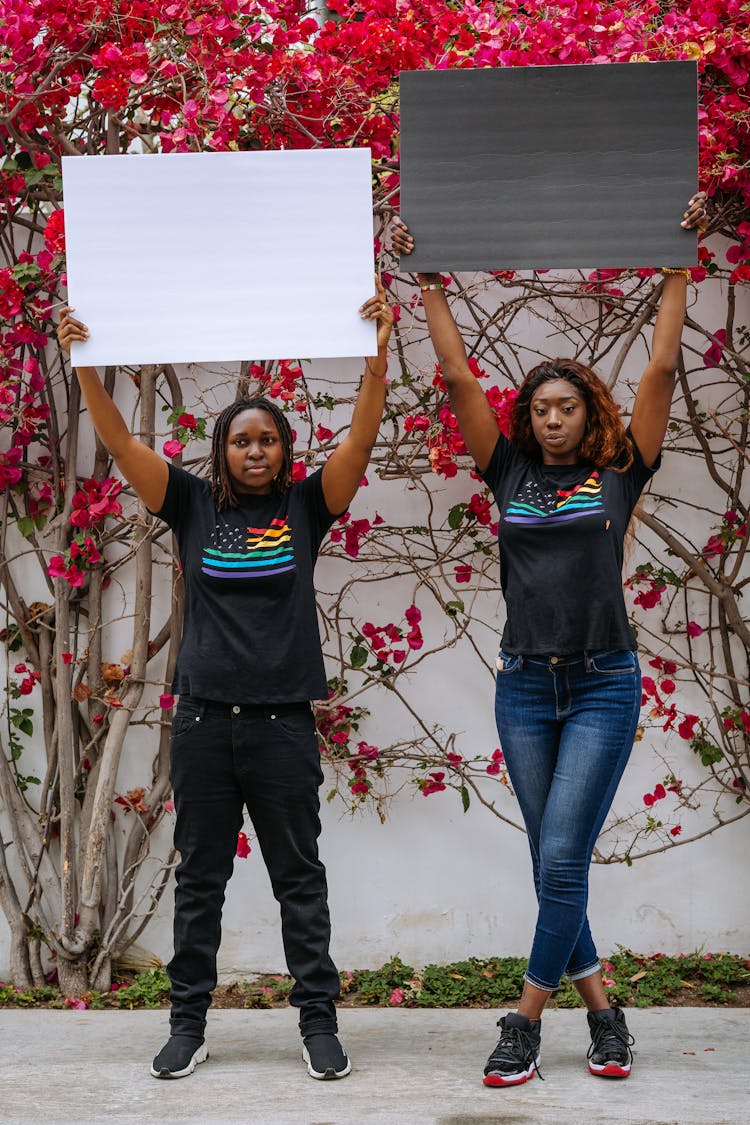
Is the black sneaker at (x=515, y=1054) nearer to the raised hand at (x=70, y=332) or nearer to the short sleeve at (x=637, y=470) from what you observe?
the short sleeve at (x=637, y=470)

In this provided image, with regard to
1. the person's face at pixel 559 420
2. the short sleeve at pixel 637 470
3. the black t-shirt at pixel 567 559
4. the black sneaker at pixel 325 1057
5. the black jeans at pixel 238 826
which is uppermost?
the person's face at pixel 559 420

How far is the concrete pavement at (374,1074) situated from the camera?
258 centimetres

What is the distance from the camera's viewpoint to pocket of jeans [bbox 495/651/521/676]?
278 cm

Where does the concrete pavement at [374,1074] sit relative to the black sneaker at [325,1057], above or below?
below

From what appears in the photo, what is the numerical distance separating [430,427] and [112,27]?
4.98 feet

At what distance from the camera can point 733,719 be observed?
383 cm

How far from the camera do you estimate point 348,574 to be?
12.7 ft

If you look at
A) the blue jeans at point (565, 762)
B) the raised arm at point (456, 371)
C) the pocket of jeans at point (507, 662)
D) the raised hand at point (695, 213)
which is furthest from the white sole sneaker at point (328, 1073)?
the raised hand at point (695, 213)

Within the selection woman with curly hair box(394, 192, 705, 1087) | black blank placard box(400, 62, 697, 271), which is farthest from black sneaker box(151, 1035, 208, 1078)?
black blank placard box(400, 62, 697, 271)

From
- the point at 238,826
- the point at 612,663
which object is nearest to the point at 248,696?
the point at 238,826

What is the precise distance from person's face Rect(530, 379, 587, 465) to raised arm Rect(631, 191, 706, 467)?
144 millimetres

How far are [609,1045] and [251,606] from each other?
4.43 ft

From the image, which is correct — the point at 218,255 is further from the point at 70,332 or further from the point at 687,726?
the point at 687,726

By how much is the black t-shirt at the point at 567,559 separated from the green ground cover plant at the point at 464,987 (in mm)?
1384
